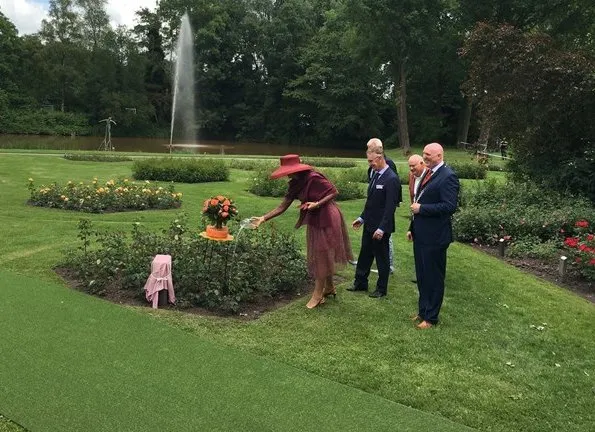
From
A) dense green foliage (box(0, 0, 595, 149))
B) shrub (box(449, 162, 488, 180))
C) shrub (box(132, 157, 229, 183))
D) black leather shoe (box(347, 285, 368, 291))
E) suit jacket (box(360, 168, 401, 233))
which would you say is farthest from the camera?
dense green foliage (box(0, 0, 595, 149))

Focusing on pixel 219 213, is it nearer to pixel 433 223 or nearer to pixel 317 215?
pixel 317 215

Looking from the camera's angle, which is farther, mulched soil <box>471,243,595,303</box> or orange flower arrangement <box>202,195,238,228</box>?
mulched soil <box>471,243,595,303</box>

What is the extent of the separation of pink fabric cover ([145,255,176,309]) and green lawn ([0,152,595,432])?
223 millimetres

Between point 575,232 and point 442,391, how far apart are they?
20.8 feet

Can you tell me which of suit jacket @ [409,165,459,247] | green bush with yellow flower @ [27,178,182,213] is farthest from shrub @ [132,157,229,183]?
suit jacket @ [409,165,459,247]

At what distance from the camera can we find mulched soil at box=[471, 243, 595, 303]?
24.1ft

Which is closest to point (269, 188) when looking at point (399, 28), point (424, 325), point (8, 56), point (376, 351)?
point (424, 325)

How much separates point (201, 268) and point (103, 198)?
5798 mm

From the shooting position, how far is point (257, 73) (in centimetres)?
5788

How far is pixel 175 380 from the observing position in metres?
4.17

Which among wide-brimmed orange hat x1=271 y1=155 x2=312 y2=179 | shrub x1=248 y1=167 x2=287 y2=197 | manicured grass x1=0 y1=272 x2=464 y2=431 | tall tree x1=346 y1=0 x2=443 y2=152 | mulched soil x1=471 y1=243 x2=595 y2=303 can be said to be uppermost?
tall tree x1=346 y1=0 x2=443 y2=152

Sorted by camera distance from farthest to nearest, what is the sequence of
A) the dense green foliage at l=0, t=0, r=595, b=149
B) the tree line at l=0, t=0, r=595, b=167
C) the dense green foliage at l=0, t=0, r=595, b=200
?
the dense green foliage at l=0, t=0, r=595, b=149 → the tree line at l=0, t=0, r=595, b=167 → the dense green foliage at l=0, t=0, r=595, b=200

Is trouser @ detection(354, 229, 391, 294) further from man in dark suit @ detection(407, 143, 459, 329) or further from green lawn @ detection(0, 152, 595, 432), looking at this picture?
man in dark suit @ detection(407, 143, 459, 329)

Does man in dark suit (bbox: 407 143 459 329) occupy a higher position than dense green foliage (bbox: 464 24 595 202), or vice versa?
dense green foliage (bbox: 464 24 595 202)
